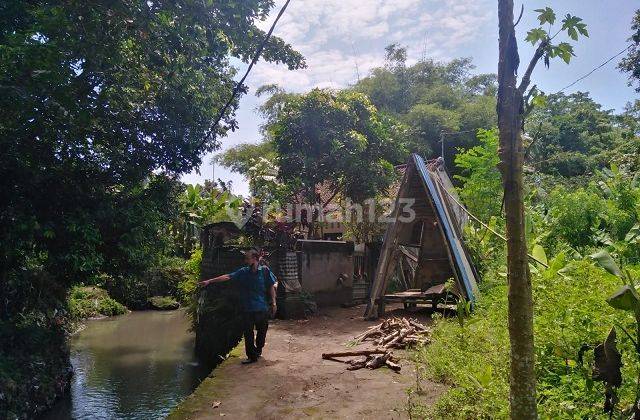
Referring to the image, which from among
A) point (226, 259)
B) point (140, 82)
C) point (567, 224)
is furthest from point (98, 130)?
point (567, 224)

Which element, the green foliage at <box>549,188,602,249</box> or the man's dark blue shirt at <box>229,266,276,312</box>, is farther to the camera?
the green foliage at <box>549,188,602,249</box>

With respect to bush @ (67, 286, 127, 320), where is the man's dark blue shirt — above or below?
above

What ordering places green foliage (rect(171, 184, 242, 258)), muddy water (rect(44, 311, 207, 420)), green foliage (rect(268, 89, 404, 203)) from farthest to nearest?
1. green foliage (rect(171, 184, 242, 258))
2. green foliage (rect(268, 89, 404, 203))
3. muddy water (rect(44, 311, 207, 420))

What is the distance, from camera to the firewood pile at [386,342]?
630 centimetres

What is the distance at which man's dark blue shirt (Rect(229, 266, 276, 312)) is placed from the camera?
6.89m

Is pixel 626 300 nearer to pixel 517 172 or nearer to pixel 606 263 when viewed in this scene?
pixel 606 263

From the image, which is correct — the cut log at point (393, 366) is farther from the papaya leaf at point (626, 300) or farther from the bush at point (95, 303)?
the bush at point (95, 303)

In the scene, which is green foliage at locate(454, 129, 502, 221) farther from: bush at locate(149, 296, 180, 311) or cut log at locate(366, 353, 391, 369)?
bush at locate(149, 296, 180, 311)

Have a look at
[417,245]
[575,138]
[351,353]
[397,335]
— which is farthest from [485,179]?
[575,138]

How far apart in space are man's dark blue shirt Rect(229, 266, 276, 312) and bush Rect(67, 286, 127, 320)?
13.5m

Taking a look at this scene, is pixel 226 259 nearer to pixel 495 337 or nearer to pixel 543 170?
pixel 495 337

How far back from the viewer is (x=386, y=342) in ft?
24.2

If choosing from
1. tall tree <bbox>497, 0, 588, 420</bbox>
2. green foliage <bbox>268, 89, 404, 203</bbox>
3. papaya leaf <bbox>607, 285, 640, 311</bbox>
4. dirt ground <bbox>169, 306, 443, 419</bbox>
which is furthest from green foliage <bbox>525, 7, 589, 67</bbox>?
green foliage <bbox>268, 89, 404, 203</bbox>

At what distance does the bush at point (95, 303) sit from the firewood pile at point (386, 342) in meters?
13.9
